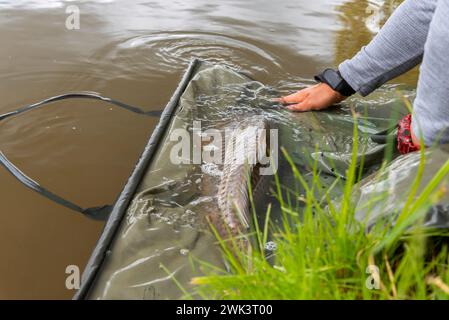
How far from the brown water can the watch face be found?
1.23 metres

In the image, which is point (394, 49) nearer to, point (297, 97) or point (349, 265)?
point (297, 97)

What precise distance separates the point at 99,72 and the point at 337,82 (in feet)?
6.91

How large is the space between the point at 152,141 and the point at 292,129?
0.77 metres

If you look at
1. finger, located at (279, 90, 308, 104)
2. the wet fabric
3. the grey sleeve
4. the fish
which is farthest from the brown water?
the grey sleeve

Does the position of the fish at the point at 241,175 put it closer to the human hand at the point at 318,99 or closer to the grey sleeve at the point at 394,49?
the human hand at the point at 318,99

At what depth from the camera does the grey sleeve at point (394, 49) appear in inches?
86.4

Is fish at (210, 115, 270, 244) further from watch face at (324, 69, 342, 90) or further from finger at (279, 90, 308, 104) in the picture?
watch face at (324, 69, 342, 90)

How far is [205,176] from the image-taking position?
2.17 meters

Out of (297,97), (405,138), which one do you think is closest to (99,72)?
(297,97)

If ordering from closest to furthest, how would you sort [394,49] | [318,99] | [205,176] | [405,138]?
[405,138]
[205,176]
[394,49]
[318,99]

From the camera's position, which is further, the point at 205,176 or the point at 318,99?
the point at 318,99
